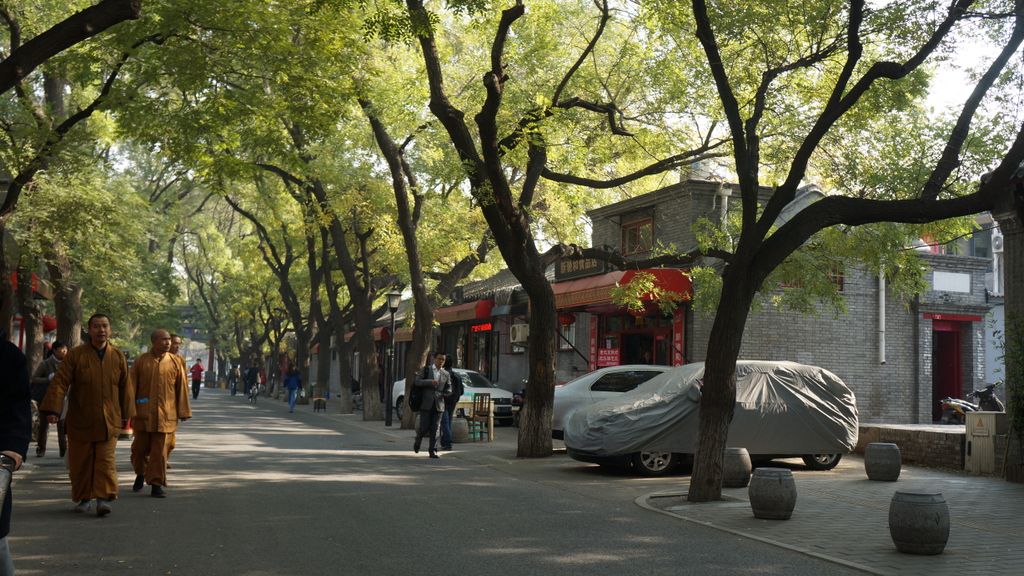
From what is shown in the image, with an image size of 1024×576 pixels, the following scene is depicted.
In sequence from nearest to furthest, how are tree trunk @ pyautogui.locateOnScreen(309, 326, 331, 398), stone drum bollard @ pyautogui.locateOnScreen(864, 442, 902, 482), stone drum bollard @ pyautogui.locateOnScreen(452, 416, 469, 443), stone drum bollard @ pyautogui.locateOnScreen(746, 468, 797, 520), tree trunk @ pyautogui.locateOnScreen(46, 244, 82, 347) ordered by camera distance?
stone drum bollard @ pyautogui.locateOnScreen(746, 468, 797, 520), stone drum bollard @ pyautogui.locateOnScreen(864, 442, 902, 482), stone drum bollard @ pyautogui.locateOnScreen(452, 416, 469, 443), tree trunk @ pyautogui.locateOnScreen(46, 244, 82, 347), tree trunk @ pyautogui.locateOnScreen(309, 326, 331, 398)

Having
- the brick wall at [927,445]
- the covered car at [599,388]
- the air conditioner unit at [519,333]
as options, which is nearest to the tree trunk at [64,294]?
the covered car at [599,388]

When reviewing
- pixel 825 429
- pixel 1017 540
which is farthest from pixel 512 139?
pixel 1017 540

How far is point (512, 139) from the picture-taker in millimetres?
16938

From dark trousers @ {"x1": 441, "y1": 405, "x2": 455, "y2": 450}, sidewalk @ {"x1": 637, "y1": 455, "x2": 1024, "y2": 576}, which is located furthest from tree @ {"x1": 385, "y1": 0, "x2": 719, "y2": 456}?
sidewalk @ {"x1": 637, "y1": 455, "x2": 1024, "y2": 576}

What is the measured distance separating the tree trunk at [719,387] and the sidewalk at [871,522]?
0.99ft

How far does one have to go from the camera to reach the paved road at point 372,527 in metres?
7.59

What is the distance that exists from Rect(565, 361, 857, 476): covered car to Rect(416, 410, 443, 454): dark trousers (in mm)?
3422

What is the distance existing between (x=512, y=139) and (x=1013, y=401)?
8.45 m

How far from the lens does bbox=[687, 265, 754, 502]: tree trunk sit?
11641 millimetres

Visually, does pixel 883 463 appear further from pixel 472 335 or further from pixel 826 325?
pixel 472 335

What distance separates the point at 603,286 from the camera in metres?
24.4

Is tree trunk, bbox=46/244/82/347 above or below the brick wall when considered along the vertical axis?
above

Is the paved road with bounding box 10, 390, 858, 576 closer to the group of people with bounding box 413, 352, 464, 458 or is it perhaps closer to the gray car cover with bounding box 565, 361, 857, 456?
the gray car cover with bounding box 565, 361, 857, 456

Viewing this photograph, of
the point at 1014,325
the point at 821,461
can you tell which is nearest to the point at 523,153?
the point at 821,461
